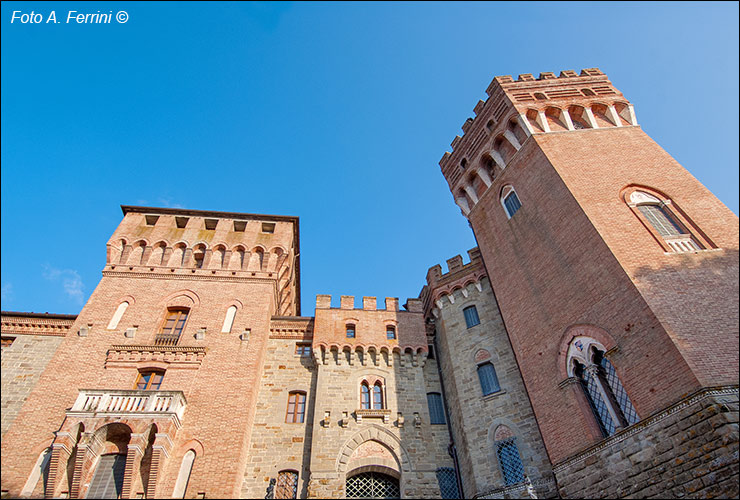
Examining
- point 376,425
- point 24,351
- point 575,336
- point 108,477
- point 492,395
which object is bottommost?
point 108,477

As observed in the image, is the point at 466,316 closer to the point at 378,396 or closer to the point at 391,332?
the point at 391,332

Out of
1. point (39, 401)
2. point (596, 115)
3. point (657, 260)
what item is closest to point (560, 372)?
point (657, 260)

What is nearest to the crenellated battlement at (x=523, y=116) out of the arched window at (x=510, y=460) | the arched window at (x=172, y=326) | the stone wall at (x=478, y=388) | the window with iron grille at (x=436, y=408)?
the stone wall at (x=478, y=388)

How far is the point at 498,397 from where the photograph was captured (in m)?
16.6

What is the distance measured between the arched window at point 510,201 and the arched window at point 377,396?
31.4 ft

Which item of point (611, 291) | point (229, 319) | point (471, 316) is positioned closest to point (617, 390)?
point (611, 291)

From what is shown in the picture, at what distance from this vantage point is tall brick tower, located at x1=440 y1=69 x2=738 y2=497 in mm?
10461

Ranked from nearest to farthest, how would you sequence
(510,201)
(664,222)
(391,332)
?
(664,222)
(510,201)
(391,332)

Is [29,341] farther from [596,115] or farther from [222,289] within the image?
[596,115]

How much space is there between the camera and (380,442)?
53.8 feet

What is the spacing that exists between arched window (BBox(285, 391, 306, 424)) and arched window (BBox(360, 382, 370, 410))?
8.04 ft

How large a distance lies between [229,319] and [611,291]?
48.2 ft

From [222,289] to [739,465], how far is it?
18.3 meters

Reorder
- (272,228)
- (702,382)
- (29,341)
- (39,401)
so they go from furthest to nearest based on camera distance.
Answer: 1. (272,228)
2. (29,341)
3. (39,401)
4. (702,382)
